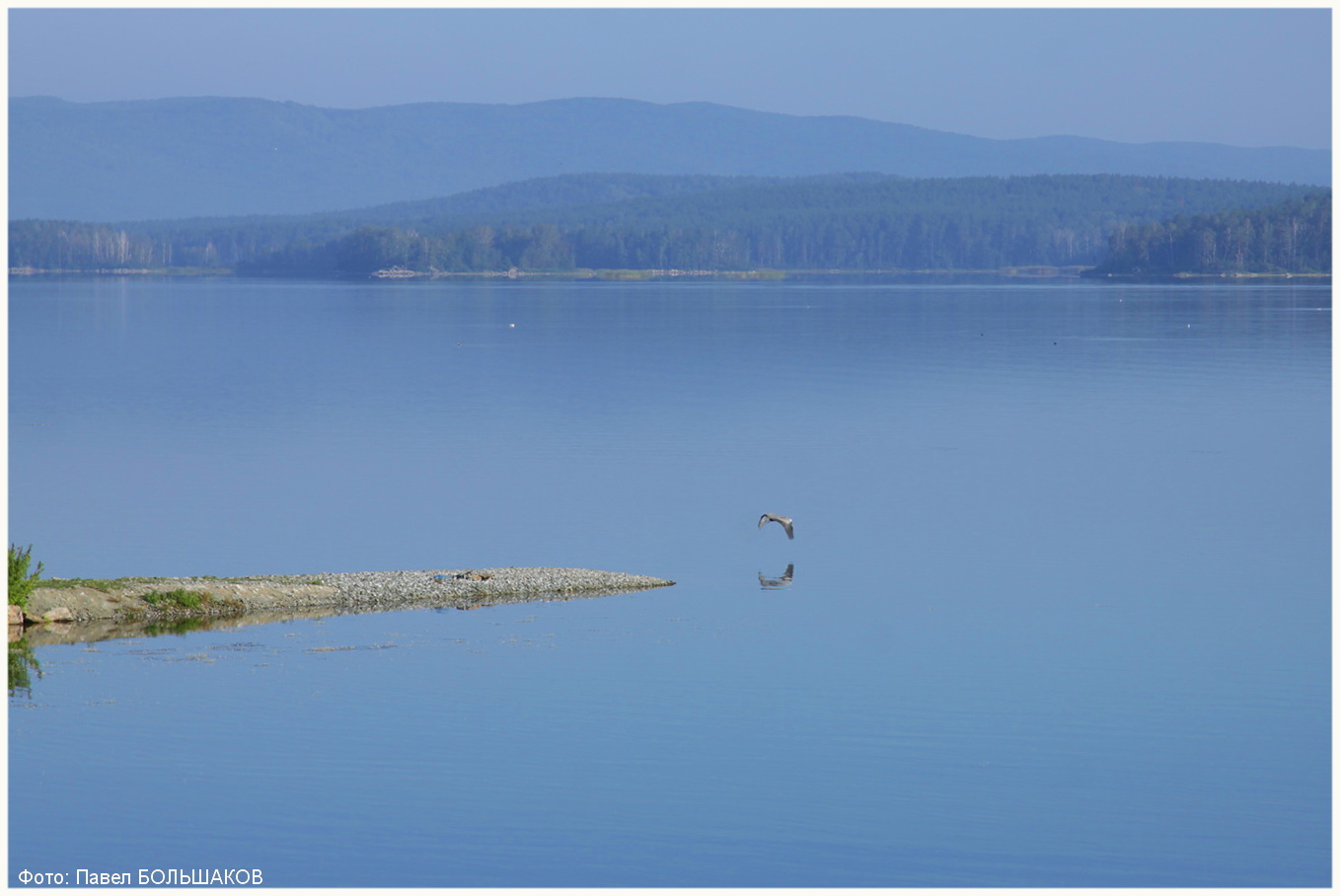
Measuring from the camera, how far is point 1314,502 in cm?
3238

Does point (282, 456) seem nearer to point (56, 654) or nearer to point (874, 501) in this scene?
point (874, 501)

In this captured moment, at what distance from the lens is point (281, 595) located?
21609 mm

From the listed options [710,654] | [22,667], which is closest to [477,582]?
[710,654]

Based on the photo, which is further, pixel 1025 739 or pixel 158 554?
pixel 158 554

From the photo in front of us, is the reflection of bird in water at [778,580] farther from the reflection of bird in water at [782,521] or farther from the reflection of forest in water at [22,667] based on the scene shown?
the reflection of forest in water at [22,667]

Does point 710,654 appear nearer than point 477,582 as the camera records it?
Yes

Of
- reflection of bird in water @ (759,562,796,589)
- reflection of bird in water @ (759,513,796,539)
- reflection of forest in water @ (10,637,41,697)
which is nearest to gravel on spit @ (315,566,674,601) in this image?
reflection of bird in water @ (759,562,796,589)

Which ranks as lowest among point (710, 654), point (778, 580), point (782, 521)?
point (778, 580)

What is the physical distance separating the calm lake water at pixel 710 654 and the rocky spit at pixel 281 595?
0.56 metres

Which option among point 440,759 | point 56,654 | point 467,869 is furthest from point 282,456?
point 467,869

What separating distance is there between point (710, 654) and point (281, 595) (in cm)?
517

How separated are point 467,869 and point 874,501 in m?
18.9

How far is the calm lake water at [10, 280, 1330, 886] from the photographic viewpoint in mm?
14250

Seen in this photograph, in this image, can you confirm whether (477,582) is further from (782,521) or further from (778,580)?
(782,521)
